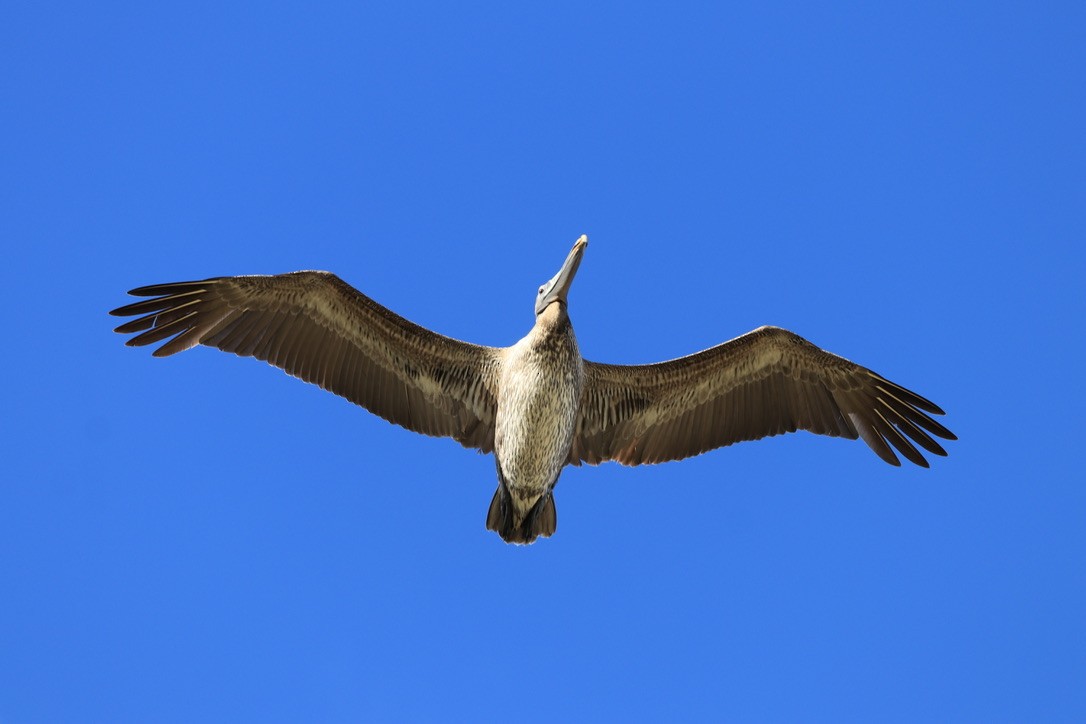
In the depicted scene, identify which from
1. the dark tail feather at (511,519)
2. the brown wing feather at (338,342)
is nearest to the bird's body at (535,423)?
the dark tail feather at (511,519)

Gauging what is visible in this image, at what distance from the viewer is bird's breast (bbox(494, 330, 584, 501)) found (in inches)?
487

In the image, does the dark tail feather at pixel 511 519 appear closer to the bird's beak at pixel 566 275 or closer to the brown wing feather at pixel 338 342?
the brown wing feather at pixel 338 342

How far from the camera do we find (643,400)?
1357cm

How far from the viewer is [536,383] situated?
1238 cm

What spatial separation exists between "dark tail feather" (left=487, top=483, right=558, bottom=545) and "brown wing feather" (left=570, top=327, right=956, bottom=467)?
95cm

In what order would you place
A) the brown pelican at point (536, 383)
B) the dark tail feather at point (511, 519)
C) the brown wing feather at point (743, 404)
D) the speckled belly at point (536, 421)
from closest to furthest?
the speckled belly at point (536, 421)
the brown pelican at point (536, 383)
the dark tail feather at point (511, 519)
the brown wing feather at point (743, 404)

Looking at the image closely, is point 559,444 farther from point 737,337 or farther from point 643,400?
point 737,337

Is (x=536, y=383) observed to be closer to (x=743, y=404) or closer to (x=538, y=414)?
(x=538, y=414)

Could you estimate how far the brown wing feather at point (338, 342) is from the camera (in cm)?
1255

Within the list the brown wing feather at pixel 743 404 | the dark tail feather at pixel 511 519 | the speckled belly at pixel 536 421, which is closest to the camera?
the speckled belly at pixel 536 421

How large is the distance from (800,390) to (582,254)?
3.27 m

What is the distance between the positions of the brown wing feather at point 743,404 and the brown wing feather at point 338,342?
1.37 m

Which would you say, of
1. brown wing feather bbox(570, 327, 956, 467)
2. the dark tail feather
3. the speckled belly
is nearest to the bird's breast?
the speckled belly

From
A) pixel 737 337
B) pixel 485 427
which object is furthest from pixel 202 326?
pixel 737 337
